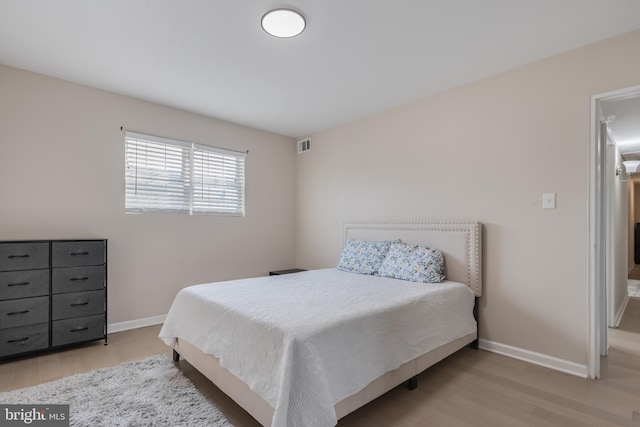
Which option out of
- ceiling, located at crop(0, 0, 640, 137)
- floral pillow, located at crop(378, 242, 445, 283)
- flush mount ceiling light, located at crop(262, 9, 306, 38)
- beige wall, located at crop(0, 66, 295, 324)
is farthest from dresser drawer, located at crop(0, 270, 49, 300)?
floral pillow, located at crop(378, 242, 445, 283)

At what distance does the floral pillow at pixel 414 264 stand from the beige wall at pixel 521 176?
1.34ft

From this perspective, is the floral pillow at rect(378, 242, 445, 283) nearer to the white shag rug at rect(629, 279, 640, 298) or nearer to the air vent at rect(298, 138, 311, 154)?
the air vent at rect(298, 138, 311, 154)

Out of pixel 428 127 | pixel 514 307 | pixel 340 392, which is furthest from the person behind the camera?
pixel 428 127

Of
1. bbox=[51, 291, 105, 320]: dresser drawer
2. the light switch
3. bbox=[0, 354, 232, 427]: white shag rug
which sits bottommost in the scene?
bbox=[0, 354, 232, 427]: white shag rug

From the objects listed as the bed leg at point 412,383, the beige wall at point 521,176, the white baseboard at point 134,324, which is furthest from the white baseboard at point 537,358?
the white baseboard at point 134,324

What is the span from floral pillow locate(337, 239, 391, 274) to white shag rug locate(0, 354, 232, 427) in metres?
1.89

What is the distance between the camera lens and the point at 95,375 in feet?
7.53

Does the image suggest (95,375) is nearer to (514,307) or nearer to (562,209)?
(514,307)

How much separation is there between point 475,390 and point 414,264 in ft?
3.67

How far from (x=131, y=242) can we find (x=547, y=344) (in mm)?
4009

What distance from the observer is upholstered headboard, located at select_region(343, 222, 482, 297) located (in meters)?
2.87

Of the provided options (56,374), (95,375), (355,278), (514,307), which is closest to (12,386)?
(56,374)

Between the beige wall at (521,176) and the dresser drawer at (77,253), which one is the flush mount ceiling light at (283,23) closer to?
the beige wall at (521,176)

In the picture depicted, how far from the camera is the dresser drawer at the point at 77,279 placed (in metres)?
2.72
